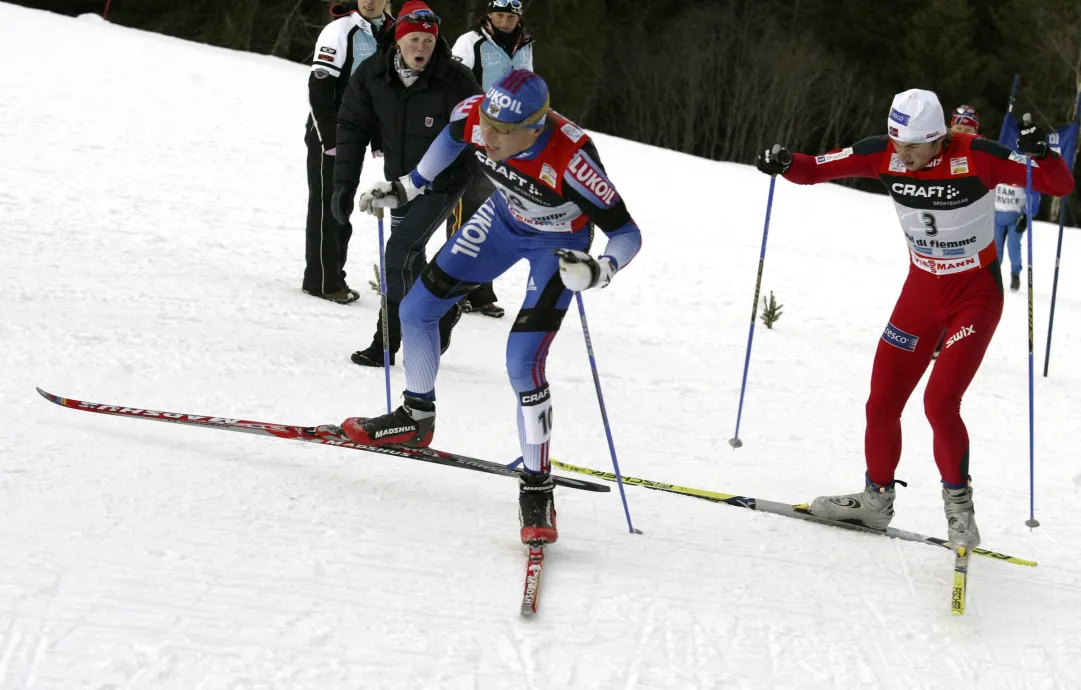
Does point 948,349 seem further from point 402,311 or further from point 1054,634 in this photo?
point 402,311

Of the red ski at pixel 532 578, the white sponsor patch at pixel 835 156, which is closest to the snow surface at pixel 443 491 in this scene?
the red ski at pixel 532 578

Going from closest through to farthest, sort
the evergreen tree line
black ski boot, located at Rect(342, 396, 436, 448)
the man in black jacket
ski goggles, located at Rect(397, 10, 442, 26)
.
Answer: black ski boot, located at Rect(342, 396, 436, 448) → ski goggles, located at Rect(397, 10, 442, 26) → the man in black jacket → the evergreen tree line

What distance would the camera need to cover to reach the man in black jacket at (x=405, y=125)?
5.58 m

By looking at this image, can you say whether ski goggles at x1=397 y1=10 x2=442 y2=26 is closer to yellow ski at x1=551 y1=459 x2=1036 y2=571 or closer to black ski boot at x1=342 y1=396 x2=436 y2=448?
black ski boot at x1=342 y1=396 x2=436 y2=448

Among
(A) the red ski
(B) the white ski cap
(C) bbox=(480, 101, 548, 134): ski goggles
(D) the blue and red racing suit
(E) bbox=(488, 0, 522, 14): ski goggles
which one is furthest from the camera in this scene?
(E) bbox=(488, 0, 522, 14): ski goggles

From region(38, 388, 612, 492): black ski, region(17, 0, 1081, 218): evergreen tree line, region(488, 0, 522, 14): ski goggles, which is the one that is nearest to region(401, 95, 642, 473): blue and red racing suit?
region(38, 388, 612, 492): black ski

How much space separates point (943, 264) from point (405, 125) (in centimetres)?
293

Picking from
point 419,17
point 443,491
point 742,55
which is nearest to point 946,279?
point 443,491

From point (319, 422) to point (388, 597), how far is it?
179cm

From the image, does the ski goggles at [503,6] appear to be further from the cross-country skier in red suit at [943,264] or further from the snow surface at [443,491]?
the cross-country skier in red suit at [943,264]

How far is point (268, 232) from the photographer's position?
9078 mm

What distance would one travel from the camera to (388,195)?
14.9 feet

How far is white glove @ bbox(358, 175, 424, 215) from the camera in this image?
4511 mm

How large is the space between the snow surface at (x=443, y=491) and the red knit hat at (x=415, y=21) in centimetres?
183
